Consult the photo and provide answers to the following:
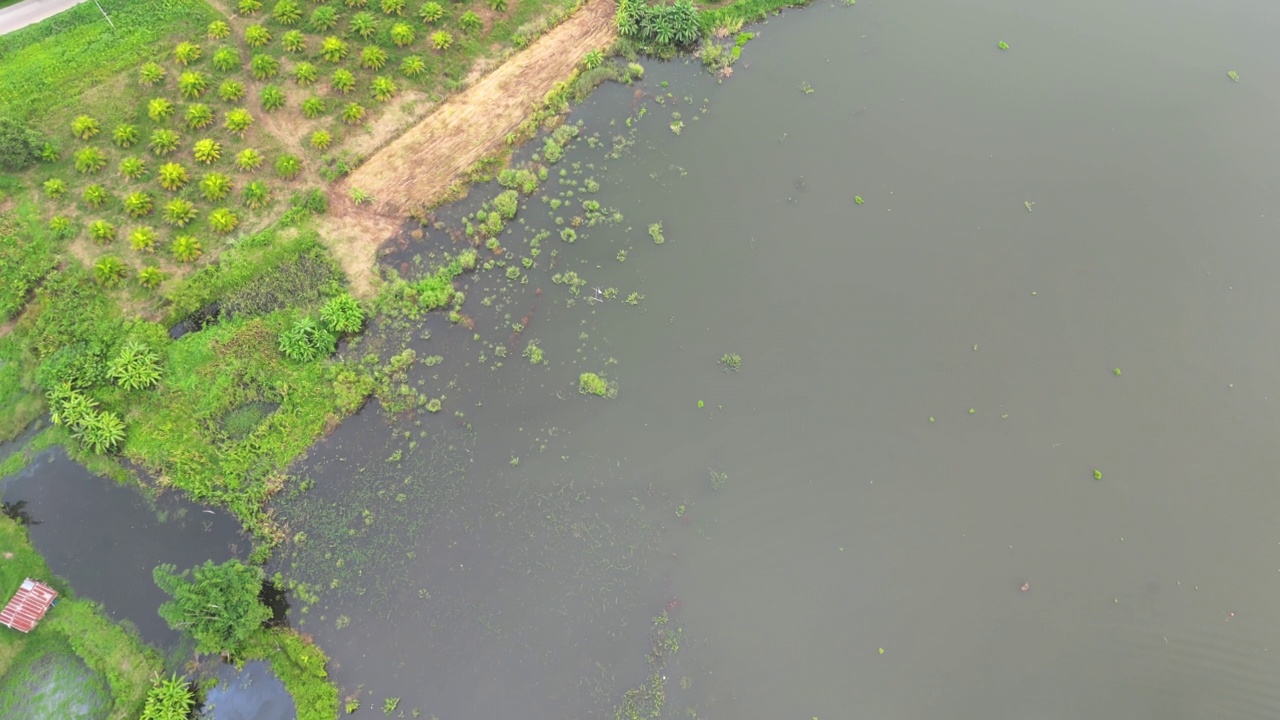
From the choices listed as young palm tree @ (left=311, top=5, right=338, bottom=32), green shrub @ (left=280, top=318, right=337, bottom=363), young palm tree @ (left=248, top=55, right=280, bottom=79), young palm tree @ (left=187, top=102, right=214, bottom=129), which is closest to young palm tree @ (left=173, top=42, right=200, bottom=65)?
young palm tree @ (left=248, top=55, right=280, bottom=79)

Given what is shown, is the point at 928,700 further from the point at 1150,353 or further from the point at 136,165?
the point at 136,165

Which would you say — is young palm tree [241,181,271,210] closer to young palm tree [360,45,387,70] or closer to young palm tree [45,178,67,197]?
young palm tree [45,178,67,197]

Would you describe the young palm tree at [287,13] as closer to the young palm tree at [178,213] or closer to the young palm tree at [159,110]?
the young palm tree at [159,110]

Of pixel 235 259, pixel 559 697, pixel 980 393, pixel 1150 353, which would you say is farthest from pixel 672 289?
pixel 1150 353

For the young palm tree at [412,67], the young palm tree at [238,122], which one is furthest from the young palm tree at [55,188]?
the young palm tree at [412,67]

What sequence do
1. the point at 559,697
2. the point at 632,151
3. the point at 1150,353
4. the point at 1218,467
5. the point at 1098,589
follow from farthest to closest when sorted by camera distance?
the point at 632,151 < the point at 1150,353 < the point at 1218,467 < the point at 1098,589 < the point at 559,697

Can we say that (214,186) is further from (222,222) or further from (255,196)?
(222,222)

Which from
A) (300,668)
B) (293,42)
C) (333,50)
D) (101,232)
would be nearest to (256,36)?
(293,42)
